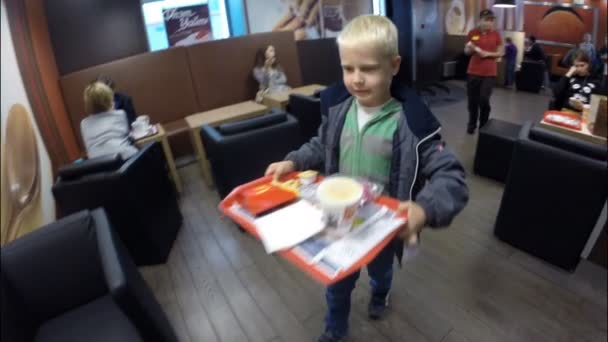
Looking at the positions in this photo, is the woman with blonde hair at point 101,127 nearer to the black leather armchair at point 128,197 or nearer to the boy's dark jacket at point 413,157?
the black leather armchair at point 128,197

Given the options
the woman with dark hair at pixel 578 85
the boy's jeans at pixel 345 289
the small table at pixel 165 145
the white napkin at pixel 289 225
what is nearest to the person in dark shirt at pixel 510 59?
the woman with dark hair at pixel 578 85

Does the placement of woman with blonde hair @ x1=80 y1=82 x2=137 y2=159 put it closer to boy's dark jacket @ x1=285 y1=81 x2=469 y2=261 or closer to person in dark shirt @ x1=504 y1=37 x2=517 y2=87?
boy's dark jacket @ x1=285 y1=81 x2=469 y2=261

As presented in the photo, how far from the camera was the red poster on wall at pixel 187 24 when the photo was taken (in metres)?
4.21

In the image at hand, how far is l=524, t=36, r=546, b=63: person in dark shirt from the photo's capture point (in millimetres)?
1604

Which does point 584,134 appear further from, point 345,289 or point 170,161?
point 170,161

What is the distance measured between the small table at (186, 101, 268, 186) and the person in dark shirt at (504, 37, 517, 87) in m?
2.23

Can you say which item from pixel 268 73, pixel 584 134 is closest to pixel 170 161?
pixel 268 73

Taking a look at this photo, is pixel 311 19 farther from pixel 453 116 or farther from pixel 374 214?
pixel 374 214

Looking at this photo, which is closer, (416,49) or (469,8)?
(469,8)

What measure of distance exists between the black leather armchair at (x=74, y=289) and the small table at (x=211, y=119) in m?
1.75

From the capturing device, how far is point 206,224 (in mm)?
2795

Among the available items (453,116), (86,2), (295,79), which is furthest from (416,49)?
(86,2)

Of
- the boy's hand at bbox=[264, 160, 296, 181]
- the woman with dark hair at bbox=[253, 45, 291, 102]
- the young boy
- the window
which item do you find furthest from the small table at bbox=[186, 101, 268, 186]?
the boy's hand at bbox=[264, 160, 296, 181]

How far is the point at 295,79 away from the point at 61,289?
153 inches
